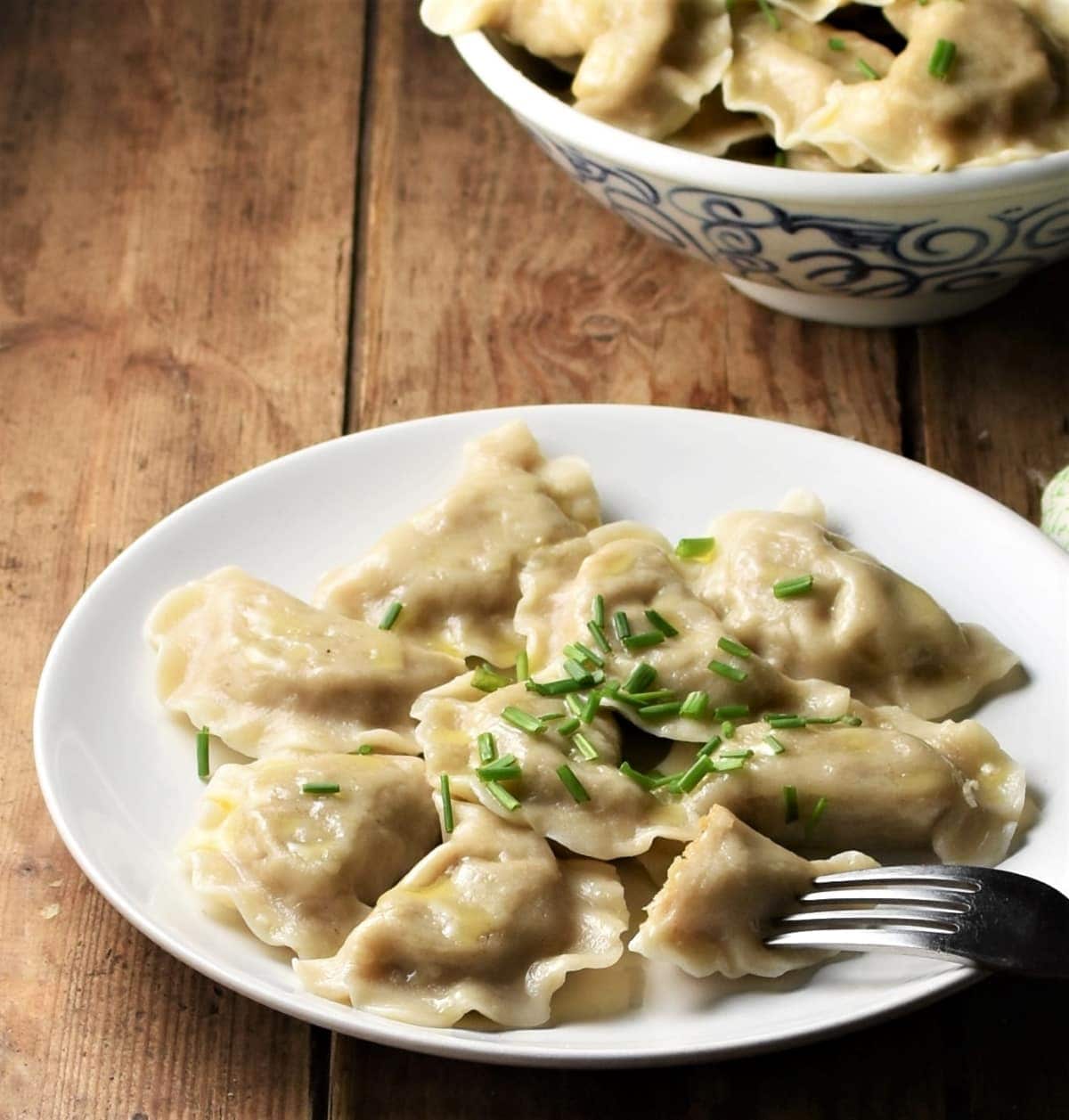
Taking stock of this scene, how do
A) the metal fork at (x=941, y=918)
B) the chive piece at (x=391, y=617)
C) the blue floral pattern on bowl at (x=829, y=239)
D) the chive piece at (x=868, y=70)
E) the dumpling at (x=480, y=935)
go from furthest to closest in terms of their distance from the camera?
the chive piece at (x=868, y=70) < the blue floral pattern on bowl at (x=829, y=239) < the chive piece at (x=391, y=617) < the dumpling at (x=480, y=935) < the metal fork at (x=941, y=918)

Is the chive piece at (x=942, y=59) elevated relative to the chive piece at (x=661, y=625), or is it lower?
elevated

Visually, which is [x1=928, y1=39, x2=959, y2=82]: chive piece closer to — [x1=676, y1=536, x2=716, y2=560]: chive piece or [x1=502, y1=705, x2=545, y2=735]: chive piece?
[x1=676, y1=536, x2=716, y2=560]: chive piece

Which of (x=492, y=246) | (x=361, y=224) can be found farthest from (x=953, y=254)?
(x=361, y=224)

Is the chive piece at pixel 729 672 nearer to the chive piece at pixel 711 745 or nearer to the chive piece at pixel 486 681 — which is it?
the chive piece at pixel 711 745

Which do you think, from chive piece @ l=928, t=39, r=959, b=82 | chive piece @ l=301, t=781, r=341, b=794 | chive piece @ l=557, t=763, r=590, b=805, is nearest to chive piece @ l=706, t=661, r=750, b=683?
chive piece @ l=557, t=763, r=590, b=805

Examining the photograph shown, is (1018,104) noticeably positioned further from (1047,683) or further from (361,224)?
(361,224)

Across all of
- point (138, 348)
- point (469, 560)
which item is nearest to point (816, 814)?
point (469, 560)

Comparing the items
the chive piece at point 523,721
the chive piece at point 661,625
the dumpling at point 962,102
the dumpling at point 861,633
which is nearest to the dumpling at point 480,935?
the chive piece at point 523,721
